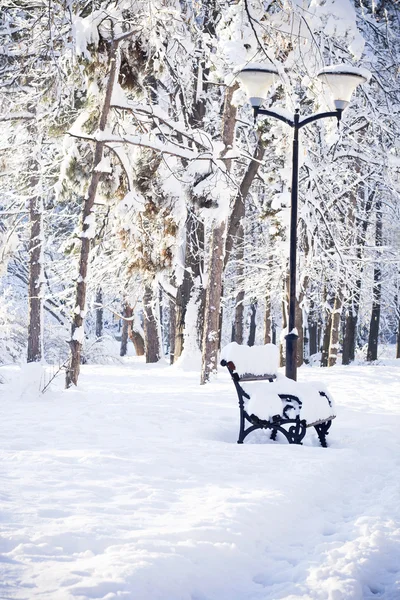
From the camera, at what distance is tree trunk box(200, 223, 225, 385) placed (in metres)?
13.1

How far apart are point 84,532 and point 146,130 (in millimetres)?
9206

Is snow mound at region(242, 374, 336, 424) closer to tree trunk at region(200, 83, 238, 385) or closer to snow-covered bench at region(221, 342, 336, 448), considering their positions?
snow-covered bench at region(221, 342, 336, 448)

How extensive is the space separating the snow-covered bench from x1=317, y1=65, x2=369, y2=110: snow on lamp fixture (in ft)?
Result: 10.9

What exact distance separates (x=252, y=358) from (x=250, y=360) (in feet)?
0.23

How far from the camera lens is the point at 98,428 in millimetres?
7066

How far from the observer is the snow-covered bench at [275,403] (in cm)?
678

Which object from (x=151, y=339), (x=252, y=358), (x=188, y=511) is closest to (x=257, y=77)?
(x=252, y=358)

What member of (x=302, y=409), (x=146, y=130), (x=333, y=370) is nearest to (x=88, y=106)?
(x=146, y=130)

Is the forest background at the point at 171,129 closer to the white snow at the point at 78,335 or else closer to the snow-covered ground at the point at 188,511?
the white snow at the point at 78,335

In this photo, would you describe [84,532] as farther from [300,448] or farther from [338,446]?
[338,446]

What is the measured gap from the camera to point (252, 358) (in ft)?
24.5

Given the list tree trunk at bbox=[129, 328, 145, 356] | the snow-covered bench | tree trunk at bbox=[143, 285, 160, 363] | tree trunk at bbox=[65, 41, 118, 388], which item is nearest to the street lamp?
the snow-covered bench

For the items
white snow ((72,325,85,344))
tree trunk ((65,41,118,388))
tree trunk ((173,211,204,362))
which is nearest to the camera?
tree trunk ((65,41,118,388))

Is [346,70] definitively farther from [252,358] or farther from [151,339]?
[151,339]
